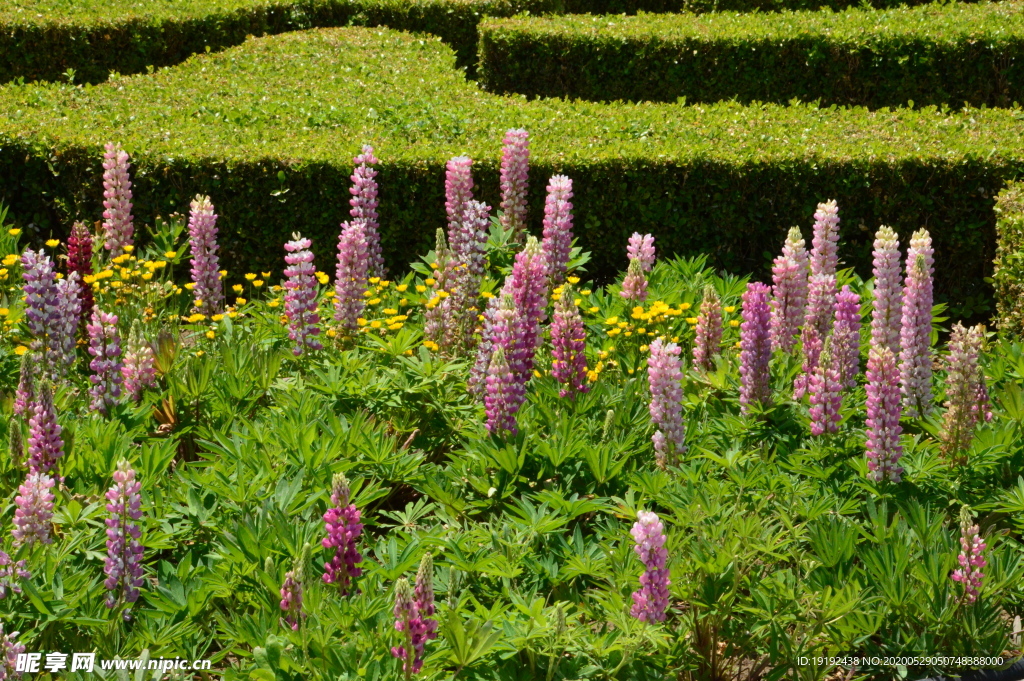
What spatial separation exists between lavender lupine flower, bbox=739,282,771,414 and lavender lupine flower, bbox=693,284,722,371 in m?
0.41

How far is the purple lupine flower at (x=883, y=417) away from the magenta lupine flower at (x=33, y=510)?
327 cm

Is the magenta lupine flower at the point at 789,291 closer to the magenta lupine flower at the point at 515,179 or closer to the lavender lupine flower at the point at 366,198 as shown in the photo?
the magenta lupine flower at the point at 515,179

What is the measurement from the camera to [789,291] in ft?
18.9

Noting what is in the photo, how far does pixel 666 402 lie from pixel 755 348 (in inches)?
25.3

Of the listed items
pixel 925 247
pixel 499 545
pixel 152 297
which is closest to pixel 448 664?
pixel 499 545

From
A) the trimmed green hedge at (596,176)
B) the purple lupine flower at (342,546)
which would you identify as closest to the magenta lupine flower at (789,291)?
the purple lupine flower at (342,546)

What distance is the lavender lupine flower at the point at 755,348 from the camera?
536 centimetres

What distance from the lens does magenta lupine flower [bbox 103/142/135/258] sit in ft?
23.4

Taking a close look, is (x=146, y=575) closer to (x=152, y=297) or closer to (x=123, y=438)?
(x=123, y=438)

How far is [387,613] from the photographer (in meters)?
3.95

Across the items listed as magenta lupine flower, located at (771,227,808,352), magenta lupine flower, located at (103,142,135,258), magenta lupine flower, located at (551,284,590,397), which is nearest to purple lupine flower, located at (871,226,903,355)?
magenta lupine flower, located at (771,227,808,352)

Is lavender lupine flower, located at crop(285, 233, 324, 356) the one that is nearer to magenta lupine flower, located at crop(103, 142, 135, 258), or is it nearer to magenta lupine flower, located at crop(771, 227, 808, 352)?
magenta lupine flower, located at crop(103, 142, 135, 258)

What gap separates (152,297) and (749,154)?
4465 mm

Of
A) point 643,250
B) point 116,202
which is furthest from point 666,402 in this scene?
point 116,202
